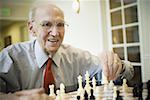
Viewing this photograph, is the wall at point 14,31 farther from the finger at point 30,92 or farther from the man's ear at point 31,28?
the finger at point 30,92

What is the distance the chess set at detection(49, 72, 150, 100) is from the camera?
0.76 meters

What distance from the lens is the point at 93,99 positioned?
78cm

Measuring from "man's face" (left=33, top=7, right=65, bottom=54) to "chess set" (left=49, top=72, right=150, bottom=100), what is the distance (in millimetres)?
138

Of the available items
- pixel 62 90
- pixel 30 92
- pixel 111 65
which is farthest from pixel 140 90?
pixel 30 92

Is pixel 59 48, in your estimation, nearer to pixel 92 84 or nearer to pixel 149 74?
pixel 92 84

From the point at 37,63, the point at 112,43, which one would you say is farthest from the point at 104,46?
the point at 37,63

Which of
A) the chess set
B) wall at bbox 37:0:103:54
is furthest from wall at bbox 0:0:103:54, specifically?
the chess set

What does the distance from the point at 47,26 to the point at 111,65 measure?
0.87 ft

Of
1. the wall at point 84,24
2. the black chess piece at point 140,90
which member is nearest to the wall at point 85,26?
the wall at point 84,24

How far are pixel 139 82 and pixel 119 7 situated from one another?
284 mm

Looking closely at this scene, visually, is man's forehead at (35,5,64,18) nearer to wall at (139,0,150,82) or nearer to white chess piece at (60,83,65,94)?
white chess piece at (60,83,65,94)

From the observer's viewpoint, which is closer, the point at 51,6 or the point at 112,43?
the point at 51,6

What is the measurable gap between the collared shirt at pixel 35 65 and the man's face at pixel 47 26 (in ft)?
0.07

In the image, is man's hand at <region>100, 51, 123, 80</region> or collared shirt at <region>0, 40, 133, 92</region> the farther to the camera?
man's hand at <region>100, 51, 123, 80</region>
